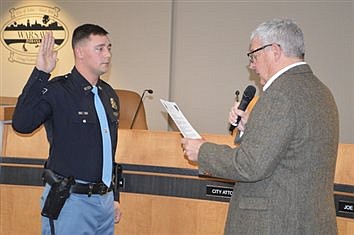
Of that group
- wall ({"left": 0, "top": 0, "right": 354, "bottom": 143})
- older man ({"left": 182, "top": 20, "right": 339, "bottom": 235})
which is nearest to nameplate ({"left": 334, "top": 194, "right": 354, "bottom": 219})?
older man ({"left": 182, "top": 20, "right": 339, "bottom": 235})

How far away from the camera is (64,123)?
2.20m

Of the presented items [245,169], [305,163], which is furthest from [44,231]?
[305,163]

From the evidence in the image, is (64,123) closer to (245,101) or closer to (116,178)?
(116,178)

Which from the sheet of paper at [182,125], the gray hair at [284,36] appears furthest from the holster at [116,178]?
the gray hair at [284,36]

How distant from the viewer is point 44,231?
2.24 metres

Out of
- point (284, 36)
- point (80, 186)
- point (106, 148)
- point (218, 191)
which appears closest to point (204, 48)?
point (218, 191)

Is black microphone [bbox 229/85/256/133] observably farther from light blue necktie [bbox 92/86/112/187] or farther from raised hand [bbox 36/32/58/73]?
raised hand [bbox 36/32/58/73]

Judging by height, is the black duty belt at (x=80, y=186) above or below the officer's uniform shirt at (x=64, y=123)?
below

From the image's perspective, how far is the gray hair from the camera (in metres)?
1.68

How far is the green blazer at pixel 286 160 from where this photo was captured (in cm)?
158

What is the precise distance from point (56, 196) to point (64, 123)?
0.33 m

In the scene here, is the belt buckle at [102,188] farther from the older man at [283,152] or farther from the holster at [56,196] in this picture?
the older man at [283,152]

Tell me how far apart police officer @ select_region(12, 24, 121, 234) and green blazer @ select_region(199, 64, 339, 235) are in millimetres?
677

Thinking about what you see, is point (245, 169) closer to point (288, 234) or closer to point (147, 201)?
point (288, 234)
